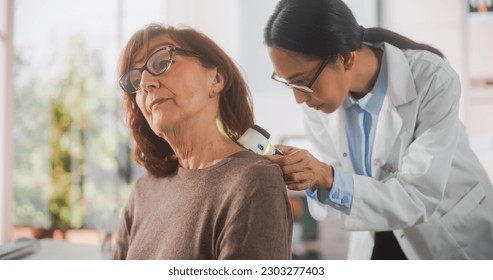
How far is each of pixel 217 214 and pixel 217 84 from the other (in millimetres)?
275

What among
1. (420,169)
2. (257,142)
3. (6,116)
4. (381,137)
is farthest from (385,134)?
(6,116)

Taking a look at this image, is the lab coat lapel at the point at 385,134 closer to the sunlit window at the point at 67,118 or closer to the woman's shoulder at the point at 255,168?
the woman's shoulder at the point at 255,168

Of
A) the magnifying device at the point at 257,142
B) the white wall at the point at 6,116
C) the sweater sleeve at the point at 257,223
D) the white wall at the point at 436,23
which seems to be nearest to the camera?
the sweater sleeve at the point at 257,223

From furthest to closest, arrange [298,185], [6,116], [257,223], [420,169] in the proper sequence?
1. [6,116]
2. [420,169]
3. [298,185]
4. [257,223]

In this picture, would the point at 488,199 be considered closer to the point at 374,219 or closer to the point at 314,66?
the point at 374,219

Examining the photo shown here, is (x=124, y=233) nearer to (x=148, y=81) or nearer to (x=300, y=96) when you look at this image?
(x=148, y=81)

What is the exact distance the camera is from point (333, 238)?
1.57 meters

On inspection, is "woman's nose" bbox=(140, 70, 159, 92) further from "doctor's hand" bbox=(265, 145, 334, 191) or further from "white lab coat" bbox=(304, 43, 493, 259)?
"white lab coat" bbox=(304, 43, 493, 259)

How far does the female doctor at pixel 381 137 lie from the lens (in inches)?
43.5

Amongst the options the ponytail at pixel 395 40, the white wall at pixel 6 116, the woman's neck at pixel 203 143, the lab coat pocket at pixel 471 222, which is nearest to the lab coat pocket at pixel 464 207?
the lab coat pocket at pixel 471 222

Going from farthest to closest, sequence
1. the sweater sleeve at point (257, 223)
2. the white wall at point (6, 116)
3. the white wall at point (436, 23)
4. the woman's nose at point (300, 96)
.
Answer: the white wall at point (6, 116), the white wall at point (436, 23), the woman's nose at point (300, 96), the sweater sleeve at point (257, 223)

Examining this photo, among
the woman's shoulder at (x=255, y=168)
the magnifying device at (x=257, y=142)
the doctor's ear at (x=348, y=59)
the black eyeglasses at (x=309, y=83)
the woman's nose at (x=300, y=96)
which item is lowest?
the woman's shoulder at (x=255, y=168)

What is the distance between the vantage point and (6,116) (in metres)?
1.49

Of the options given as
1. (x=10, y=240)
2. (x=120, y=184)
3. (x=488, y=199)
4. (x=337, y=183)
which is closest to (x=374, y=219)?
(x=337, y=183)
